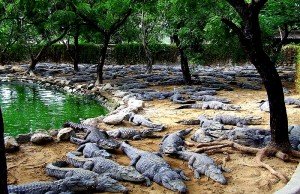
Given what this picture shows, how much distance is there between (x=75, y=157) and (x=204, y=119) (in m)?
3.35

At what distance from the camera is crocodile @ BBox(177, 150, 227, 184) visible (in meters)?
4.99

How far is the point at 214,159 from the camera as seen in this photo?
5.84 metres

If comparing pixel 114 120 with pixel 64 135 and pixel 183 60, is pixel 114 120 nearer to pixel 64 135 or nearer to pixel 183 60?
pixel 64 135

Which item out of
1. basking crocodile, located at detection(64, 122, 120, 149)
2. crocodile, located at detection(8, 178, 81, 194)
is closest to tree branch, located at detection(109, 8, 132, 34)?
basking crocodile, located at detection(64, 122, 120, 149)

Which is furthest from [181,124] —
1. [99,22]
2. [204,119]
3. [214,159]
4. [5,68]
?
[5,68]

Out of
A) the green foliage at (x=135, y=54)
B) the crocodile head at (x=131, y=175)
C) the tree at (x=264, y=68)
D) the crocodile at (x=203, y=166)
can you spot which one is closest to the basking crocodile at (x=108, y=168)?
the crocodile head at (x=131, y=175)

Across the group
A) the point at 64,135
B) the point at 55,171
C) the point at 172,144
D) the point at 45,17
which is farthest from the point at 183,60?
the point at 55,171

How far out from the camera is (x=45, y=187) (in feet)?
14.4

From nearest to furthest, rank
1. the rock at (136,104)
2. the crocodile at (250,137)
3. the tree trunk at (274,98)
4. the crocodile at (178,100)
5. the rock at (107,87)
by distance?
1. the tree trunk at (274,98)
2. the crocodile at (250,137)
3. the rock at (136,104)
4. the crocodile at (178,100)
5. the rock at (107,87)

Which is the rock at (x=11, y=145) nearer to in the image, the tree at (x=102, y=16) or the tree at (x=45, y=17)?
the tree at (x=102, y=16)

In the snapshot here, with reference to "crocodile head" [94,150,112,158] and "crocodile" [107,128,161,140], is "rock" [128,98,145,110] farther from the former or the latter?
"crocodile head" [94,150,112,158]

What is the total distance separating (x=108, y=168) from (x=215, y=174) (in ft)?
4.43

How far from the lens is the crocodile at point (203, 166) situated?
4.99 m

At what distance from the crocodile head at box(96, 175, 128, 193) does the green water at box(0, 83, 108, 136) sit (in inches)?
176
